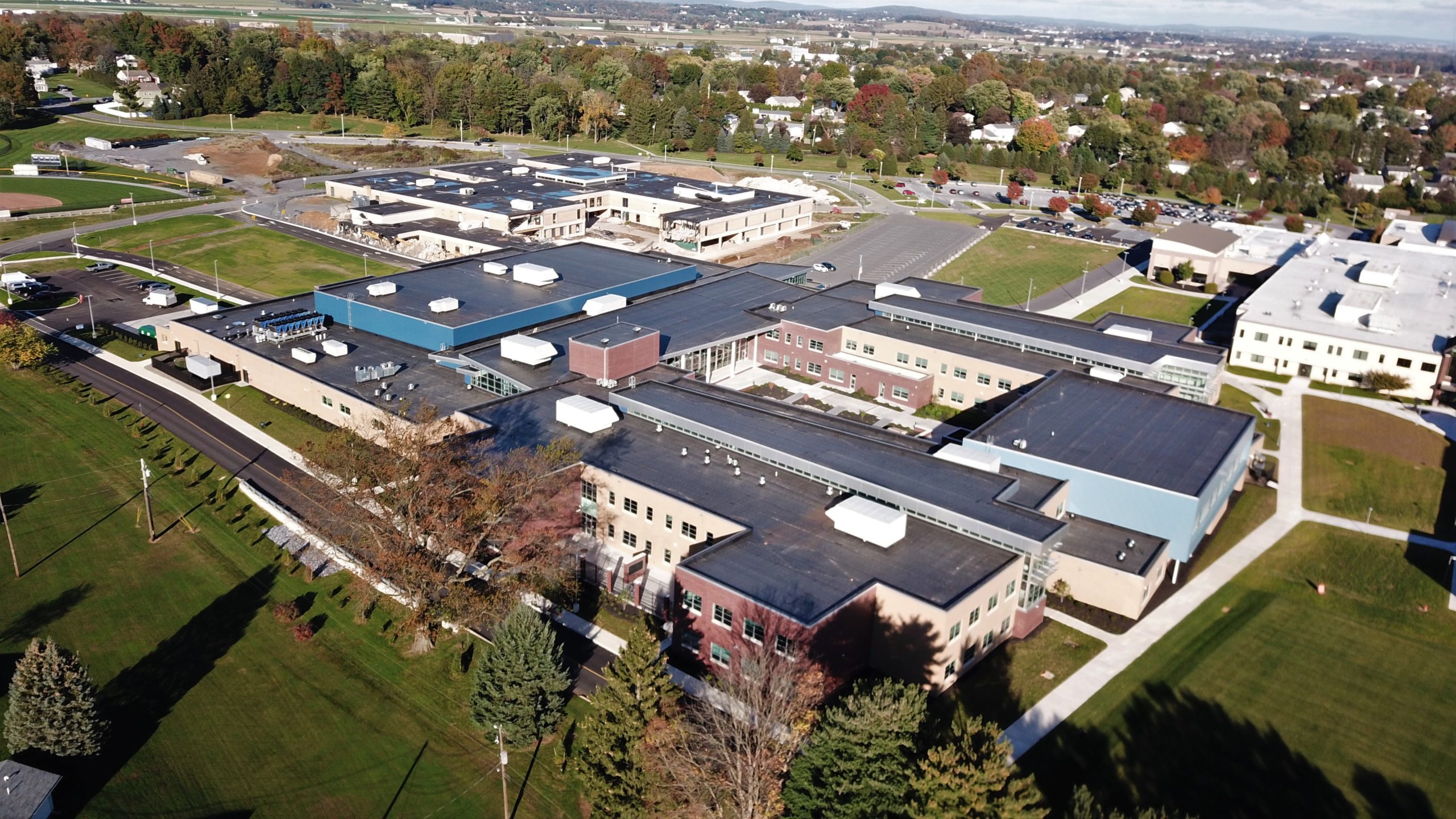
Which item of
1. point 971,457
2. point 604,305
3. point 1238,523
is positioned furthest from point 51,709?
point 1238,523

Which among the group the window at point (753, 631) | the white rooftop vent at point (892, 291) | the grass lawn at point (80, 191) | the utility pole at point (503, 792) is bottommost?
the utility pole at point (503, 792)

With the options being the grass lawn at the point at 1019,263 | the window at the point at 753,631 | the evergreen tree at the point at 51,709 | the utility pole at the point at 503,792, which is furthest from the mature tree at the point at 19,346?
the grass lawn at the point at 1019,263

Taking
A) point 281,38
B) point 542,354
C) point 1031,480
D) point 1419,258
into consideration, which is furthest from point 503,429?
point 281,38

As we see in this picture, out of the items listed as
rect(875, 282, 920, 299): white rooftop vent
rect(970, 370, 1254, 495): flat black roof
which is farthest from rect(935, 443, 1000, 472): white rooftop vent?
rect(875, 282, 920, 299): white rooftop vent

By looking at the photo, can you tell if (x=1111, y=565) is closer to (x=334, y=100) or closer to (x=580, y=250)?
(x=580, y=250)

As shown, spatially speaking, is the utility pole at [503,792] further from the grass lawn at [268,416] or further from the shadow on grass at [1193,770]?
the grass lawn at [268,416]

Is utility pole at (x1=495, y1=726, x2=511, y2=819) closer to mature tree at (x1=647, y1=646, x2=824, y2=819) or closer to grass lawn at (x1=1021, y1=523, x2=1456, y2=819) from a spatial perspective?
mature tree at (x1=647, y1=646, x2=824, y2=819)
